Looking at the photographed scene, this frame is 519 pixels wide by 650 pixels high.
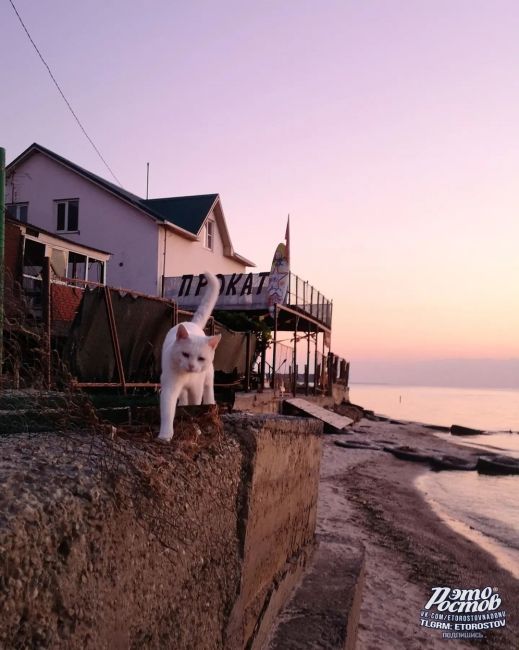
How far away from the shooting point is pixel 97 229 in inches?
963

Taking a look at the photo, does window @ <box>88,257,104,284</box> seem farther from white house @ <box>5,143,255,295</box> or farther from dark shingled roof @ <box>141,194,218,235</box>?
dark shingled roof @ <box>141,194,218,235</box>

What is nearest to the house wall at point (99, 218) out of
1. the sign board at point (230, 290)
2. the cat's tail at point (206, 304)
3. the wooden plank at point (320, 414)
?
the sign board at point (230, 290)

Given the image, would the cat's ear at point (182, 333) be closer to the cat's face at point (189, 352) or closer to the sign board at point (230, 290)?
the cat's face at point (189, 352)

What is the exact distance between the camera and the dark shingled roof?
26.5 meters

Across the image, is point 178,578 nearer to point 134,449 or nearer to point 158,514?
point 158,514

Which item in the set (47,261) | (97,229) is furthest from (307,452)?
(97,229)

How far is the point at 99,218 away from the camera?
24453 mm

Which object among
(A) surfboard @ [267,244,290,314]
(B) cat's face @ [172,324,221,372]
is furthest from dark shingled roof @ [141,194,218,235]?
(B) cat's face @ [172,324,221,372]

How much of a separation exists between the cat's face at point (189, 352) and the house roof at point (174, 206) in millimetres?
20505

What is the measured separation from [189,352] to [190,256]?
23.2m

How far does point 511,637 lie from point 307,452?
11.0 feet

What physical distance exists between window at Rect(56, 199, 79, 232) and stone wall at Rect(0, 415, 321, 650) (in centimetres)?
2365

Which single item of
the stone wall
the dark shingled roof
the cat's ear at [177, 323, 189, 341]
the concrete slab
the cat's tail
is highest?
the dark shingled roof

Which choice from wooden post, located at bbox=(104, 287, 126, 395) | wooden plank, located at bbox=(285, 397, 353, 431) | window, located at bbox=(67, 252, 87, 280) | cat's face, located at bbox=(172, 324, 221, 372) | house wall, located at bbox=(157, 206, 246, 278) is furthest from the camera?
house wall, located at bbox=(157, 206, 246, 278)
